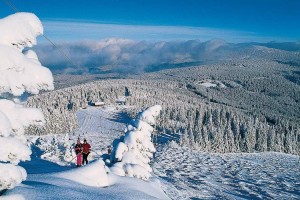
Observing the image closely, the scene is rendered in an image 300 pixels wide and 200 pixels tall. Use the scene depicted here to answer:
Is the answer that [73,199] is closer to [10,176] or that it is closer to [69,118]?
[10,176]

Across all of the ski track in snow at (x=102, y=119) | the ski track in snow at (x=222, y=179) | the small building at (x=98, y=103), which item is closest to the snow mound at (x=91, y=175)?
the ski track in snow at (x=222, y=179)

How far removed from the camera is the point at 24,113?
9164 mm

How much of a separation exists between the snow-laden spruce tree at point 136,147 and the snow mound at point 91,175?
A: 427cm

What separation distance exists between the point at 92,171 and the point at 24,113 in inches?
211

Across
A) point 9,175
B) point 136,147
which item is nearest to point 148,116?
point 136,147

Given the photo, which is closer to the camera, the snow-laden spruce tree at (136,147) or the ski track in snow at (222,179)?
the snow-laden spruce tree at (136,147)

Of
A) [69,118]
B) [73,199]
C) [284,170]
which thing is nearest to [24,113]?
[73,199]

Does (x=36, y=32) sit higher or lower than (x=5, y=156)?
higher

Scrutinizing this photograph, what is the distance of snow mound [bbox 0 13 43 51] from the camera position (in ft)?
28.2

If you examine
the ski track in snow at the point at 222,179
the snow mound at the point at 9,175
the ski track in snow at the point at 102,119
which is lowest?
the ski track in snow at the point at 102,119

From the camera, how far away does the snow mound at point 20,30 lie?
8586 millimetres

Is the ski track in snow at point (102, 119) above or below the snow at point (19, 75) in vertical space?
below

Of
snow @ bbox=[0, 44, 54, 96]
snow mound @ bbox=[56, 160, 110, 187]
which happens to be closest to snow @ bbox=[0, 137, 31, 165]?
snow @ bbox=[0, 44, 54, 96]

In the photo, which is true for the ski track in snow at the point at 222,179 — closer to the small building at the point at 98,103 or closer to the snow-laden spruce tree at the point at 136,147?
the snow-laden spruce tree at the point at 136,147
